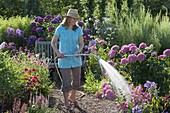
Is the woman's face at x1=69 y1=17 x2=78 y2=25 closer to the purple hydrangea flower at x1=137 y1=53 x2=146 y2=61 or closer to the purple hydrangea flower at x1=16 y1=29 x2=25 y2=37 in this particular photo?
the purple hydrangea flower at x1=137 y1=53 x2=146 y2=61

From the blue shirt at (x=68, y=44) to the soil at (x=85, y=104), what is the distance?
64 centimetres

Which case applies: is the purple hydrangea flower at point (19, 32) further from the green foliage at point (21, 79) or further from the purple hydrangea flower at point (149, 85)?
the purple hydrangea flower at point (149, 85)

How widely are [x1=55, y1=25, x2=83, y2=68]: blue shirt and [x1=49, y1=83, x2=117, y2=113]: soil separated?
0.64 metres

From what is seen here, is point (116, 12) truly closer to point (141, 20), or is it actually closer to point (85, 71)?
A: point (141, 20)

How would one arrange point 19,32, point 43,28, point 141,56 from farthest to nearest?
1. point 43,28
2. point 19,32
3. point 141,56

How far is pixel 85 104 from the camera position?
6297 millimetres

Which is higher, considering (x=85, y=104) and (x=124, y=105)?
(x=124, y=105)

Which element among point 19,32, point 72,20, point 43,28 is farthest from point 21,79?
point 43,28

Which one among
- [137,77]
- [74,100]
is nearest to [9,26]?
[74,100]

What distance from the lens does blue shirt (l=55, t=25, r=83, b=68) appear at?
569 cm

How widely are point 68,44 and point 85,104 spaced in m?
1.12

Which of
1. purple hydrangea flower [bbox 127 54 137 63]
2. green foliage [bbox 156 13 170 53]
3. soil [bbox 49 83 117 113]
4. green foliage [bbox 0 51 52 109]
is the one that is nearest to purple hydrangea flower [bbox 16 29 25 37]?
green foliage [bbox 0 51 52 109]

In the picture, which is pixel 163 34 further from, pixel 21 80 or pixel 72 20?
pixel 21 80

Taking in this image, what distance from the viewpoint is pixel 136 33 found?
29.8ft
